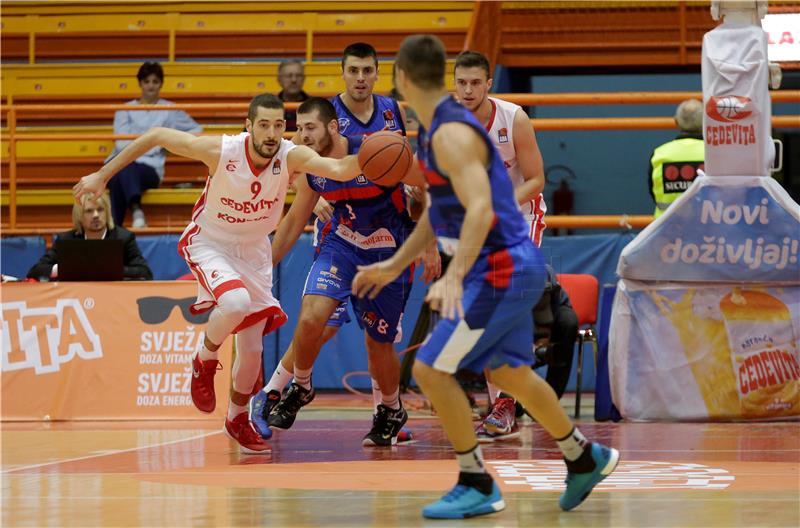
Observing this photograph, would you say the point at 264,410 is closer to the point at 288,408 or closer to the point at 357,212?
the point at 288,408

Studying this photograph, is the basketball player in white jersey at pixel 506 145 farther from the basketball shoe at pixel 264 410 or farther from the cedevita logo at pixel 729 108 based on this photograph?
the cedevita logo at pixel 729 108

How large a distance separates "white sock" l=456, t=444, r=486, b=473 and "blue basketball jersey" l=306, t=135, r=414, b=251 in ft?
8.79

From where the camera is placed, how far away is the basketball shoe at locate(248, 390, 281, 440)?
7.30m

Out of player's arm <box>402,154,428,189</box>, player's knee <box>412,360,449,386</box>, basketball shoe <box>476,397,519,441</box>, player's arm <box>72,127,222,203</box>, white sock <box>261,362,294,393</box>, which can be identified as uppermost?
player's arm <box>72,127,222,203</box>

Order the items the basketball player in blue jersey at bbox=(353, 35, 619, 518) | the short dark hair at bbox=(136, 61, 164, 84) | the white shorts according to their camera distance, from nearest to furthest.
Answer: the basketball player in blue jersey at bbox=(353, 35, 619, 518)
the white shorts
the short dark hair at bbox=(136, 61, 164, 84)

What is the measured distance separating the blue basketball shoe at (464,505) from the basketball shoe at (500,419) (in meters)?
2.82

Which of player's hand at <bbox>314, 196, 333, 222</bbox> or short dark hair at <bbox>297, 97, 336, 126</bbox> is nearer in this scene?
short dark hair at <bbox>297, 97, 336, 126</bbox>

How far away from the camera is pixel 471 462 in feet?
15.1

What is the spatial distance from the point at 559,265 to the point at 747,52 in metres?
2.68

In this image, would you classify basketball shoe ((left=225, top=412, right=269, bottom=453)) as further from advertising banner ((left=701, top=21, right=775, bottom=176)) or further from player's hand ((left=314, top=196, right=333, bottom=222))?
advertising banner ((left=701, top=21, right=775, bottom=176))

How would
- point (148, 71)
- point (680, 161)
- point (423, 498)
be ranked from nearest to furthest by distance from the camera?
1. point (423, 498)
2. point (680, 161)
3. point (148, 71)

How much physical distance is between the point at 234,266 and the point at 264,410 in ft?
3.82

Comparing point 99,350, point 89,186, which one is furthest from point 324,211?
point 99,350

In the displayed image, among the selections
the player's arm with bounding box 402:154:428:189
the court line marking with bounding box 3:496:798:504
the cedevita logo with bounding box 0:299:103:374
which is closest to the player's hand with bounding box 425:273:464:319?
the court line marking with bounding box 3:496:798:504
